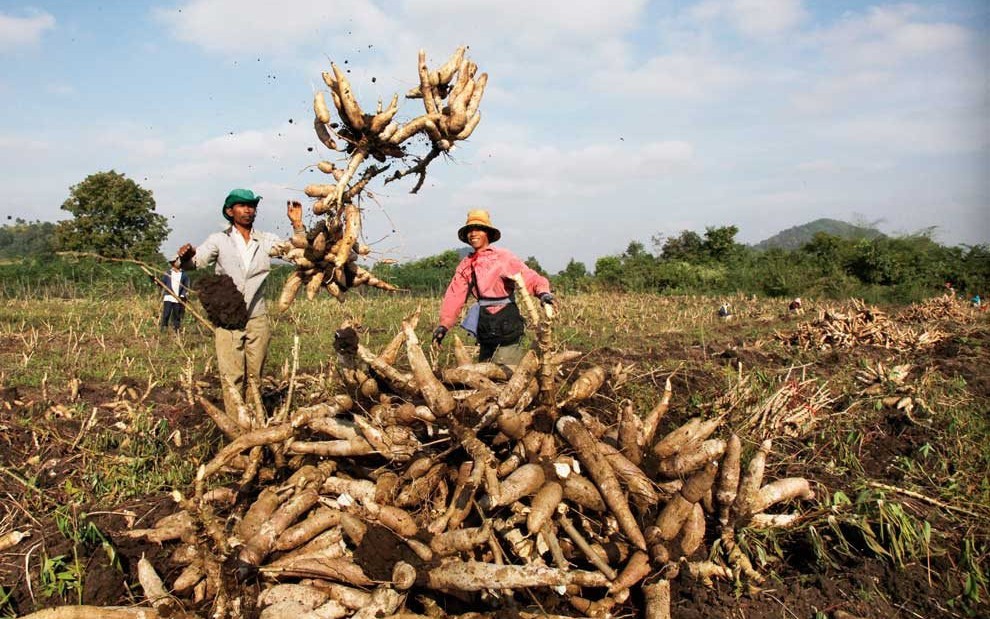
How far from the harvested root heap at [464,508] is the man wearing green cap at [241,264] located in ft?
3.18

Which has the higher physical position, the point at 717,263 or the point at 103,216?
the point at 103,216

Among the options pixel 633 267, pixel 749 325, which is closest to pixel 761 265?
pixel 633 267

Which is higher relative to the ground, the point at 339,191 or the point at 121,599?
the point at 339,191

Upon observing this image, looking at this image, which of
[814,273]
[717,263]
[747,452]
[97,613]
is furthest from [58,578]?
[717,263]

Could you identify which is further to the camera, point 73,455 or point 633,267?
point 633,267

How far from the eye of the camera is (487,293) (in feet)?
13.6

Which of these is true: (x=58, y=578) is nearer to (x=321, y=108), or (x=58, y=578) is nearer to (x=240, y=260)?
(x=240, y=260)

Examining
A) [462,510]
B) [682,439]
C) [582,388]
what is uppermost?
[582,388]

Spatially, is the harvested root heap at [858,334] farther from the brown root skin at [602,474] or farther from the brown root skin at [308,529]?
the brown root skin at [308,529]

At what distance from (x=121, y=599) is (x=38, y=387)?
12.0 ft

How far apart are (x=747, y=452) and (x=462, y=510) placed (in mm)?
1851

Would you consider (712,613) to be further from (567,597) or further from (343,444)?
(343,444)

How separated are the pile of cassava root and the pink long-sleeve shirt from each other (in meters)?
1.10

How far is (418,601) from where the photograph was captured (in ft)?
7.32
